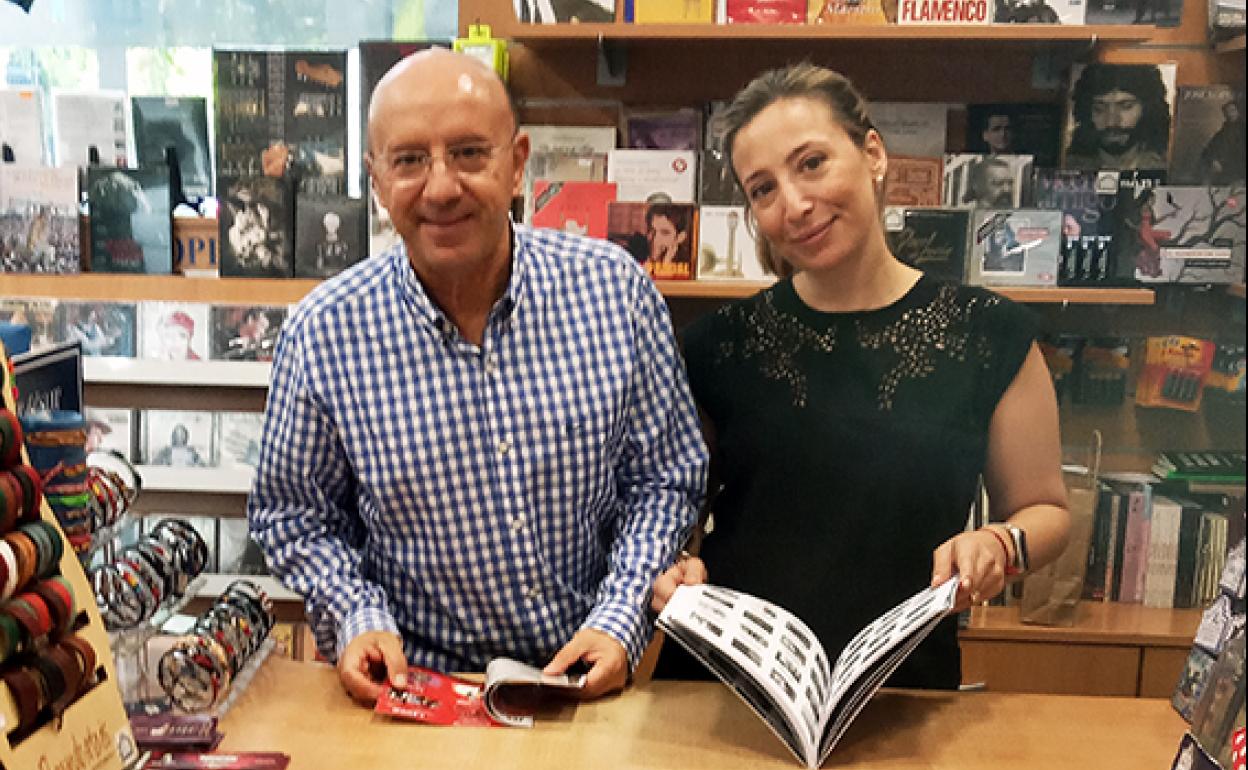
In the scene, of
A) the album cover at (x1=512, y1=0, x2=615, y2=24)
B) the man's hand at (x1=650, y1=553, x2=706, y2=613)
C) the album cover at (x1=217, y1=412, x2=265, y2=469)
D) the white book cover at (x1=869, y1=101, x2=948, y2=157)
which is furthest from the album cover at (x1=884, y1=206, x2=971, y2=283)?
the album cover at (x1=217, y1=412, x2=265, y2=469)

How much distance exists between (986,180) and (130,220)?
6.37ft

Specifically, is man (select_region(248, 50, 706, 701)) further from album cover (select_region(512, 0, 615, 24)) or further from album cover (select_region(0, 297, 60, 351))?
album cover (select_region(0, 297, 60, 351))

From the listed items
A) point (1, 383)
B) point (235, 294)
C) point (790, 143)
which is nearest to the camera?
point (1, 383)

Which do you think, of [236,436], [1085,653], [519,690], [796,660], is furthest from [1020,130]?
[236,436]

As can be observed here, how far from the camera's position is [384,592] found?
1.52 m

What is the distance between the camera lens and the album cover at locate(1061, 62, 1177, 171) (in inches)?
Result: 94.9

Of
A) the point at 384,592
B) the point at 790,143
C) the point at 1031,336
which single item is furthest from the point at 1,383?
the point at 1031,336

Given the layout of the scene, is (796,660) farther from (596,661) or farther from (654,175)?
(654,175)

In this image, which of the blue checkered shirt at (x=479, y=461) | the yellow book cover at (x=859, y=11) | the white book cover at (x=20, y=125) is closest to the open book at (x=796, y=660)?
the blue checkered shirt at (x=479, y=461)

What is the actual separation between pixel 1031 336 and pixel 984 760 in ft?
1.95

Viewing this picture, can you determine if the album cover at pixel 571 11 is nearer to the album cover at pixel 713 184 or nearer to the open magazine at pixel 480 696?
the album cover at pixel 713 184

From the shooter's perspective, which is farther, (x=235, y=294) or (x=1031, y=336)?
(x=235, y=294)

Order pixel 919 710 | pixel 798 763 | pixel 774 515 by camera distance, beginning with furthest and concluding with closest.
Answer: pixel 774 515, pixel 919 710, pixel 798 763

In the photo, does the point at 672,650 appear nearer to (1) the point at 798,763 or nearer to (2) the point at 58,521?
(1) the point at 798,763
